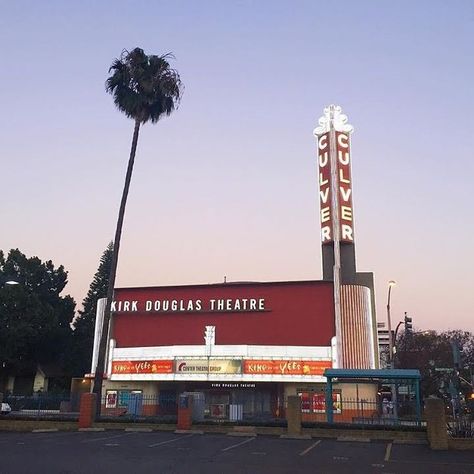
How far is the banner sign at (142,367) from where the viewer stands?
4628 cm

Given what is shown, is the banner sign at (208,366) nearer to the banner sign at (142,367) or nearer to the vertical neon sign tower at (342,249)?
the banner sign at (142,367)

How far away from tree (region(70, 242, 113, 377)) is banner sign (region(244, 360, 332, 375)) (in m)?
35.4

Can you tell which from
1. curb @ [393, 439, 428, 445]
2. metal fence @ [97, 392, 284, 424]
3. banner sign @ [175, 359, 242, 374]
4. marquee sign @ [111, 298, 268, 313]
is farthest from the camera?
marquee sign @ [111, 298, 268, 313]

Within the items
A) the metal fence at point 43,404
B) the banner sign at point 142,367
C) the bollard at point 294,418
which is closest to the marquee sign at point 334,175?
the banner sign at point 142,367

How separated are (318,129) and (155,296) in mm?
22962

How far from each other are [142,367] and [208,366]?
589cm

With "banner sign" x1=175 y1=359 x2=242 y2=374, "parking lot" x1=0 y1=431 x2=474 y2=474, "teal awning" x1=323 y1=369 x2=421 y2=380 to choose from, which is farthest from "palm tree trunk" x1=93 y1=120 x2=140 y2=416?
"teal awning" x1=323 y1=369 x2=421 y2=380

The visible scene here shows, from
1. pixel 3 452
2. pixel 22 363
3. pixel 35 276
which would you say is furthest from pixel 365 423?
pixel 35 276

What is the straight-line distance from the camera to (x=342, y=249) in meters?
50.0

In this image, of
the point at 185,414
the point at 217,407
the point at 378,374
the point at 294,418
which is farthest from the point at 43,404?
the point at 378,374

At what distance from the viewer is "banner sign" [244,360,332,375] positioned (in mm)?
43938

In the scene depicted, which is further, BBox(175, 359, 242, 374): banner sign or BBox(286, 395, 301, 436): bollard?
BBox(175, 359, 242, 374): banner sign

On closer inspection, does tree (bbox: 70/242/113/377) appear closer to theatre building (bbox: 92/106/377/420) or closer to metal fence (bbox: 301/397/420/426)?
theatre building (bbox: 92/106/377/420)

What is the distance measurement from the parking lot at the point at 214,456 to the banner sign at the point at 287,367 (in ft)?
57.1
